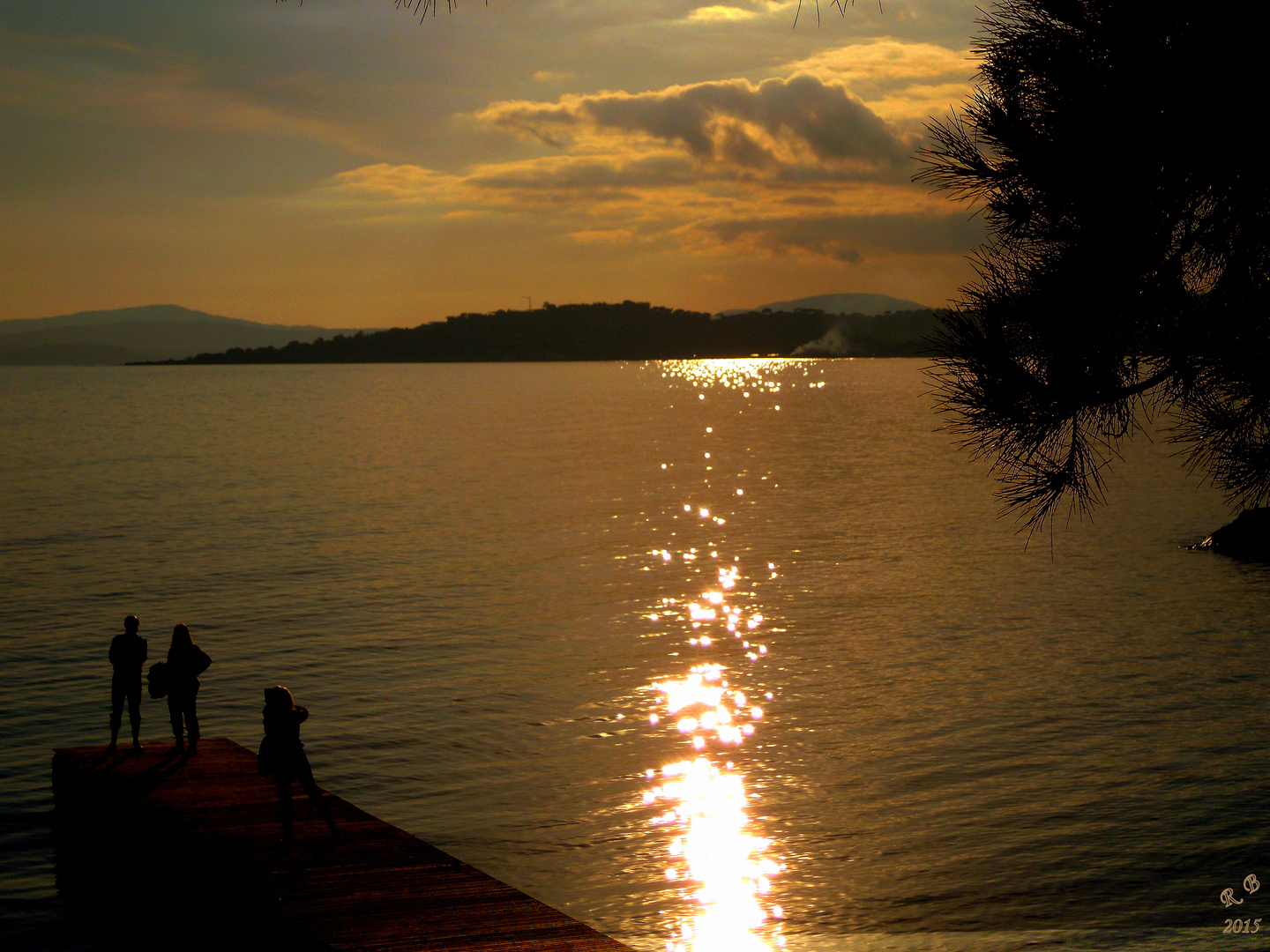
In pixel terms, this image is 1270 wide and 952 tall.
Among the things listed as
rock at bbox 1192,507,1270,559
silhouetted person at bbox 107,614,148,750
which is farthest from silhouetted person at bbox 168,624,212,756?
rock at bbox 1192,507,1270,559

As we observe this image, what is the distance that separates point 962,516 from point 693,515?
11655mm

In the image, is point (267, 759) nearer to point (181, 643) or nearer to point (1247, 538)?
point (181, 643)

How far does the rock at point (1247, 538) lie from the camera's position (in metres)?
35.4

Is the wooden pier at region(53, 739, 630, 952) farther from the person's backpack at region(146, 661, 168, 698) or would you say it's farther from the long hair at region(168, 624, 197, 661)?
the long hair at region(168, 624, 197, 661)

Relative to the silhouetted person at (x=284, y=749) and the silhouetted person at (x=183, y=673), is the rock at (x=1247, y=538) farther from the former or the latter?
the silhouetted person at (x=284, y=749)

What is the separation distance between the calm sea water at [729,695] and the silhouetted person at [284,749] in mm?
2785

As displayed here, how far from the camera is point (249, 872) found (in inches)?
402

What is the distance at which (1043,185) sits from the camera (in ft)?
33.3

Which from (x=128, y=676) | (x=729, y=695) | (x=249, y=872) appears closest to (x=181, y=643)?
(x=128, y=676)

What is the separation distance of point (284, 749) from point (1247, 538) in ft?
111

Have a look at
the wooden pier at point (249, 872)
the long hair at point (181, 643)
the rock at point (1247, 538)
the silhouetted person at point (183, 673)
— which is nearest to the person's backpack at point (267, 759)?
the wooden pier at point (249, 872)

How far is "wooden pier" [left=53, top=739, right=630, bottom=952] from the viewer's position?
29.6 ft

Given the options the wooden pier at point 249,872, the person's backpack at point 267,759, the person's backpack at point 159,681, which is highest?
the person's backpack at point 159,681

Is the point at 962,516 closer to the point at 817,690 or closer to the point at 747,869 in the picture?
the point at 817,690
